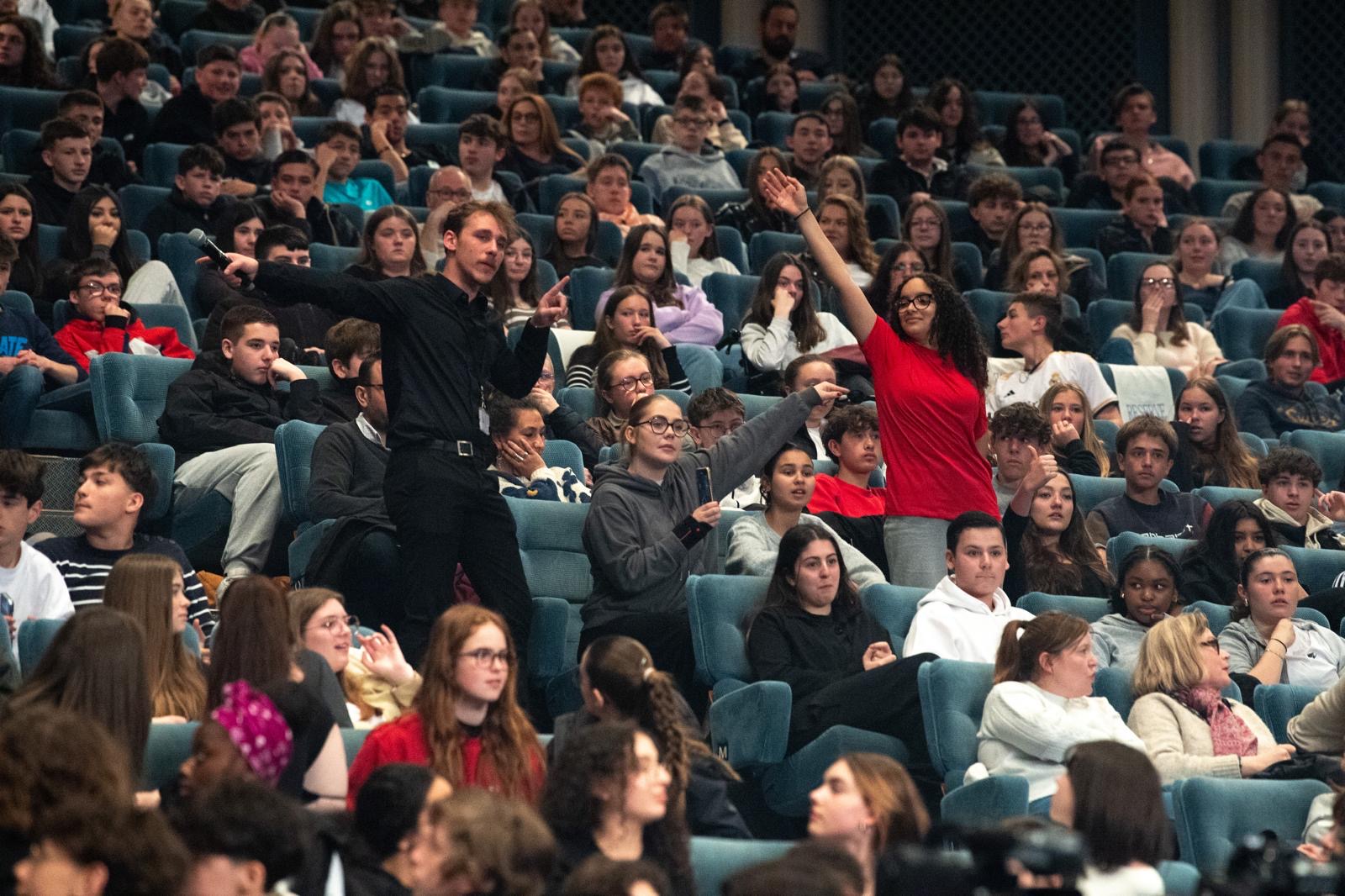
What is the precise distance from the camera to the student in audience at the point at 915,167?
8664 mm

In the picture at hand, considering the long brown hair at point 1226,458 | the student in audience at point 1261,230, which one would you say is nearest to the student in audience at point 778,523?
the long brown hair at point 1226,458

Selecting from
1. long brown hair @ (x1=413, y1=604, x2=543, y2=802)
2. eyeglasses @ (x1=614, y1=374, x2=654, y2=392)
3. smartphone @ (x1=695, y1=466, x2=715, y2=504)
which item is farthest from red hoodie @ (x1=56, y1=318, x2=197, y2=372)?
long brown hair @ (x1=413, y1=604, x2=543, y2=802)

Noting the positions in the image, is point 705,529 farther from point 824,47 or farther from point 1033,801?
point 824,47

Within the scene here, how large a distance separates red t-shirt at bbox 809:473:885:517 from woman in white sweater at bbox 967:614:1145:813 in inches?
47.7

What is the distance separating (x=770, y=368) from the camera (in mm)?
6551

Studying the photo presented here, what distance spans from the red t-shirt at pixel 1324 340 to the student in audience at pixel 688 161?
2.31 metres

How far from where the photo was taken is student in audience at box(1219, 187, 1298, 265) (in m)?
8.42

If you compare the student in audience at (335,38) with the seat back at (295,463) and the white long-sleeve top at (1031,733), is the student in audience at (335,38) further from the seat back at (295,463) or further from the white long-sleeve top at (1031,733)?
the white long-sleeve top at (1031,733)

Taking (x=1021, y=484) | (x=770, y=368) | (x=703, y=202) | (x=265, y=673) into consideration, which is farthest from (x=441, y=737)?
(x=703, y=202)

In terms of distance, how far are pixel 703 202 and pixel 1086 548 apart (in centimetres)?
256

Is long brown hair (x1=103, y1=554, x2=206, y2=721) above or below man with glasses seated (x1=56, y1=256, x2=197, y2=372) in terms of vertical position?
below

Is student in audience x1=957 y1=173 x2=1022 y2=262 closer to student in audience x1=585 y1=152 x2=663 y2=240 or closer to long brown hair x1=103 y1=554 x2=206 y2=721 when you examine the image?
student in audience x1=585 y1=152 x2=663 y2=240

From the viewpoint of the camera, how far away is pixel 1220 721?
4.50 metres

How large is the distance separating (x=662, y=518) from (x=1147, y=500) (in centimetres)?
160
